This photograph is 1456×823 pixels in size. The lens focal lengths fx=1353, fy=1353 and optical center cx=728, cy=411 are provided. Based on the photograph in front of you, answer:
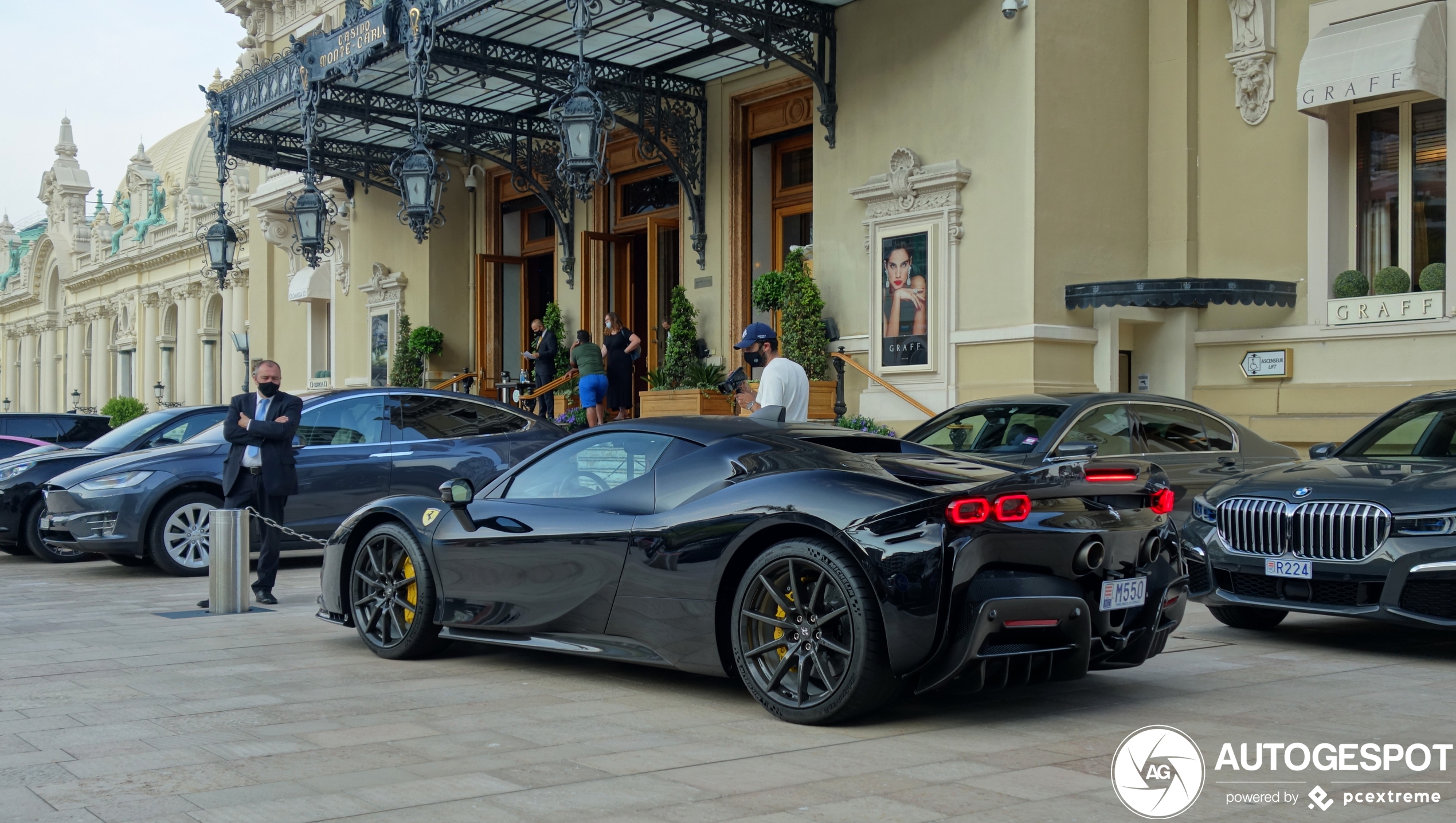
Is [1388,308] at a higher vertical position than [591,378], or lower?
higher

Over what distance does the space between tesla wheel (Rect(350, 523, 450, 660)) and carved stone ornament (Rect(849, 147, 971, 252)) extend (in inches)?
399

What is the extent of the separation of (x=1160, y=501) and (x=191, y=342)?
158ft

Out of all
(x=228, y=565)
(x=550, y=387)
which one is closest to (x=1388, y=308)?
(x=228, y=565)

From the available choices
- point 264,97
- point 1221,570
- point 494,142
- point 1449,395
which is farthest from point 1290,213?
point 264,97

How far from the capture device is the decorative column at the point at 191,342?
48.6 meters

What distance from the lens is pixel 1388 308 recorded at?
47.2ft

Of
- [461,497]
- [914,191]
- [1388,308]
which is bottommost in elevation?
[461,497]

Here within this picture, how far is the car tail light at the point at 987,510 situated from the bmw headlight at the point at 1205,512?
10.1ft

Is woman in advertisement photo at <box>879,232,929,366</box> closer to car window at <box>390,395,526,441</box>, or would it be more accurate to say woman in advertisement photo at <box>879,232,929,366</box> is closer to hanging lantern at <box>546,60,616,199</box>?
hanging lantern at <box>546,60,616,199</box>

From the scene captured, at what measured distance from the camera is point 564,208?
77.4 feet

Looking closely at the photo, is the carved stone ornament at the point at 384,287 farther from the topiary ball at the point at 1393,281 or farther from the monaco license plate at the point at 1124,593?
the monaco license plate at the point at 1124,593

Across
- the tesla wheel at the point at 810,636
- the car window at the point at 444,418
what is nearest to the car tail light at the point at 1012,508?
the tesla wheel at the point at 810,636

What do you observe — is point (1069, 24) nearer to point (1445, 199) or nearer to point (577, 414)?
point (1445, 199)

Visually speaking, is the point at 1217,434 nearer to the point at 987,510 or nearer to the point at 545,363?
the point at 987,510
